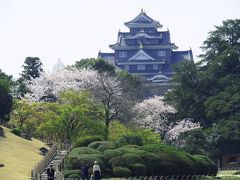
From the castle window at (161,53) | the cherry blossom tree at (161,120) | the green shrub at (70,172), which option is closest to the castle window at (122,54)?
the castle window at (161,53)

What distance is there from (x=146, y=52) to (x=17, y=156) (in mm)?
74112

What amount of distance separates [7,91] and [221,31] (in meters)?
30.1

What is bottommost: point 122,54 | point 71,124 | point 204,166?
point 204,166

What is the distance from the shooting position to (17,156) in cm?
4425

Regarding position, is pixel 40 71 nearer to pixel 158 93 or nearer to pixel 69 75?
pixel 69 75

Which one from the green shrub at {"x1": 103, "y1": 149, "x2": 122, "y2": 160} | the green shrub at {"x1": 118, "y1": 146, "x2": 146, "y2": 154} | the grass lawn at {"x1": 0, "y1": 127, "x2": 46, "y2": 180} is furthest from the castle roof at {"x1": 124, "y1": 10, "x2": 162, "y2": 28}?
the green shrub at {"x1": 103, "y1": 149, "x2": 122, "y2": 160}

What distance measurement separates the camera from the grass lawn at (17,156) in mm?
37756

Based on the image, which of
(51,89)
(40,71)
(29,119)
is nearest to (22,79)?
(40,71)

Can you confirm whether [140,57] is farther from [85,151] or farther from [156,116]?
[85,151]

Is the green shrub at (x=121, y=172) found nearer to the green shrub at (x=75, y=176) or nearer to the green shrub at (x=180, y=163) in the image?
the green shrub at (x=75, y=176)

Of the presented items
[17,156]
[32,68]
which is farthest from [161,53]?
[17,156]

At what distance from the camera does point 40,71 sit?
81.7 metres

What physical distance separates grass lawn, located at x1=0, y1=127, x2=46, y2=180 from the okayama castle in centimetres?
5755

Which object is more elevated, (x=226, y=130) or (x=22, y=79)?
(x=22, y=79)
